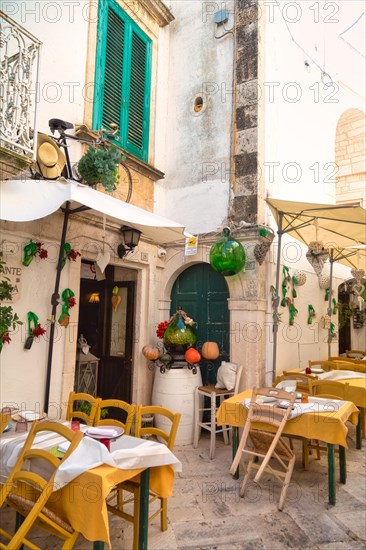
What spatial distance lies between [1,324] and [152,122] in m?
4.02

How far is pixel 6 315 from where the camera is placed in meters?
3.56

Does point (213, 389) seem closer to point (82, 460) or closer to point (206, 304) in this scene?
point (206, 304)

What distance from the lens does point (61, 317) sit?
4.20m

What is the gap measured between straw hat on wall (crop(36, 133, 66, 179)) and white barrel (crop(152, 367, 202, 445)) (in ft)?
9.33

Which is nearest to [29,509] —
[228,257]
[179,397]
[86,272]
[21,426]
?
[21,426]

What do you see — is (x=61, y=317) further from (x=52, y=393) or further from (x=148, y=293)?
(x=148, y=293)

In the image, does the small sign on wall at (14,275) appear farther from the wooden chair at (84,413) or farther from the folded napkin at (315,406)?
the folded napkin at (315,406)

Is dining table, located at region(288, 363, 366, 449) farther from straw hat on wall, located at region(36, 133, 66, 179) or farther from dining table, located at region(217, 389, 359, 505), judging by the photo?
straw hat on wall, located at region(36, 133, 66, 179)

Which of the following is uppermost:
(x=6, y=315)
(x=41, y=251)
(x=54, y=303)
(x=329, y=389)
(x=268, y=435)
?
(x=41, y=251)

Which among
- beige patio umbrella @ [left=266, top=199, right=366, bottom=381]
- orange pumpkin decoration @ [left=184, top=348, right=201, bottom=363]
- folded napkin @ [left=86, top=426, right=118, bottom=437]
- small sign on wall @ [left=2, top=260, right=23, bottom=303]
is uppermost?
beige patio umbrella @ [left=266, top=199, right=366, bottom=381]

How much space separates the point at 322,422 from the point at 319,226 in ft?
10.5

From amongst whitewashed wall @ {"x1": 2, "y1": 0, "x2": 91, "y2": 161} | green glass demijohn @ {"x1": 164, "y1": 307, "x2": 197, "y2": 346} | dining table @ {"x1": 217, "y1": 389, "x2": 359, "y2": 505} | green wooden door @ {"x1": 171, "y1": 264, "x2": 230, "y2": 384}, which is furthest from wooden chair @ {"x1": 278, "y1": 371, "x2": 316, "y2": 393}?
whitewashed wall @ {"x1": 2, "y1": 0, "x2": 91, "y2": 161}

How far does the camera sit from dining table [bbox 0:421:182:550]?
83.3 inches

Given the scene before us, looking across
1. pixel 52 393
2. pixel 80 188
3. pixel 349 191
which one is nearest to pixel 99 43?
pixel 80 188
